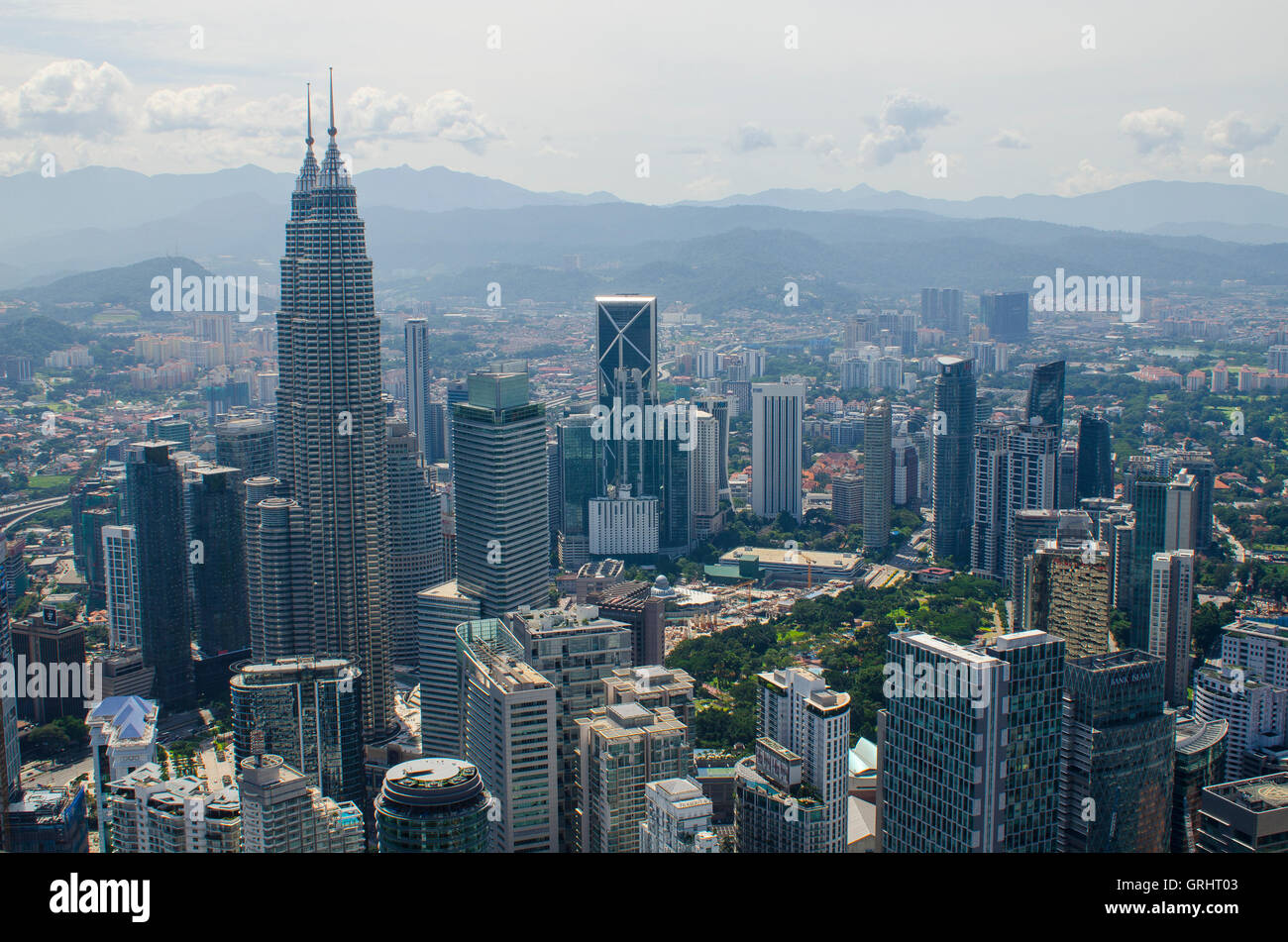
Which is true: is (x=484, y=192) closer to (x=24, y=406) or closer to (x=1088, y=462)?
(x=24, y=406)

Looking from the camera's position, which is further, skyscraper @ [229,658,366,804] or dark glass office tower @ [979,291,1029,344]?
dark glass office tower @ [979,291,1029,344]

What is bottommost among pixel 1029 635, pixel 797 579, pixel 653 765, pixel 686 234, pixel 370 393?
pixel 797 579

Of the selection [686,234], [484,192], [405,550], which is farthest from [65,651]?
[686,234]

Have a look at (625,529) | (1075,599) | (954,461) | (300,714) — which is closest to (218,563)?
(300,714)

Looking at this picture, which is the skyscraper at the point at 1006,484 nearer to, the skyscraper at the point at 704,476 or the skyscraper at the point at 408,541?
the skyscraper at the point at 704,476

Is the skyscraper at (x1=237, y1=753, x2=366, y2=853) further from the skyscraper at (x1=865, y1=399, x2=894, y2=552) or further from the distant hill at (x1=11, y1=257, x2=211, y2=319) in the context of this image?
the distant hill at (x1=11, y1=257, x2=211, y2=319)

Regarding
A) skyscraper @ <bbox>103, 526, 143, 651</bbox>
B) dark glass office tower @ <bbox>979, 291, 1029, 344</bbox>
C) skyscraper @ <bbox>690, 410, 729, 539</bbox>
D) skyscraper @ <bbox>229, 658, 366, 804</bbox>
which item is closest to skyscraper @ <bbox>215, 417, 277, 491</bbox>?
skyscraper @ <bbox>103, 526, 143, 651</bbox>

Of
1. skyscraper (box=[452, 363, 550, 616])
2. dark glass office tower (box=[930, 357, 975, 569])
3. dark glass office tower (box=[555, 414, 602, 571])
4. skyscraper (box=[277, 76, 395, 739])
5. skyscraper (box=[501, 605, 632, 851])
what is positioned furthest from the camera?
dark glass office tower (box=[555, 414, 602, 571])
